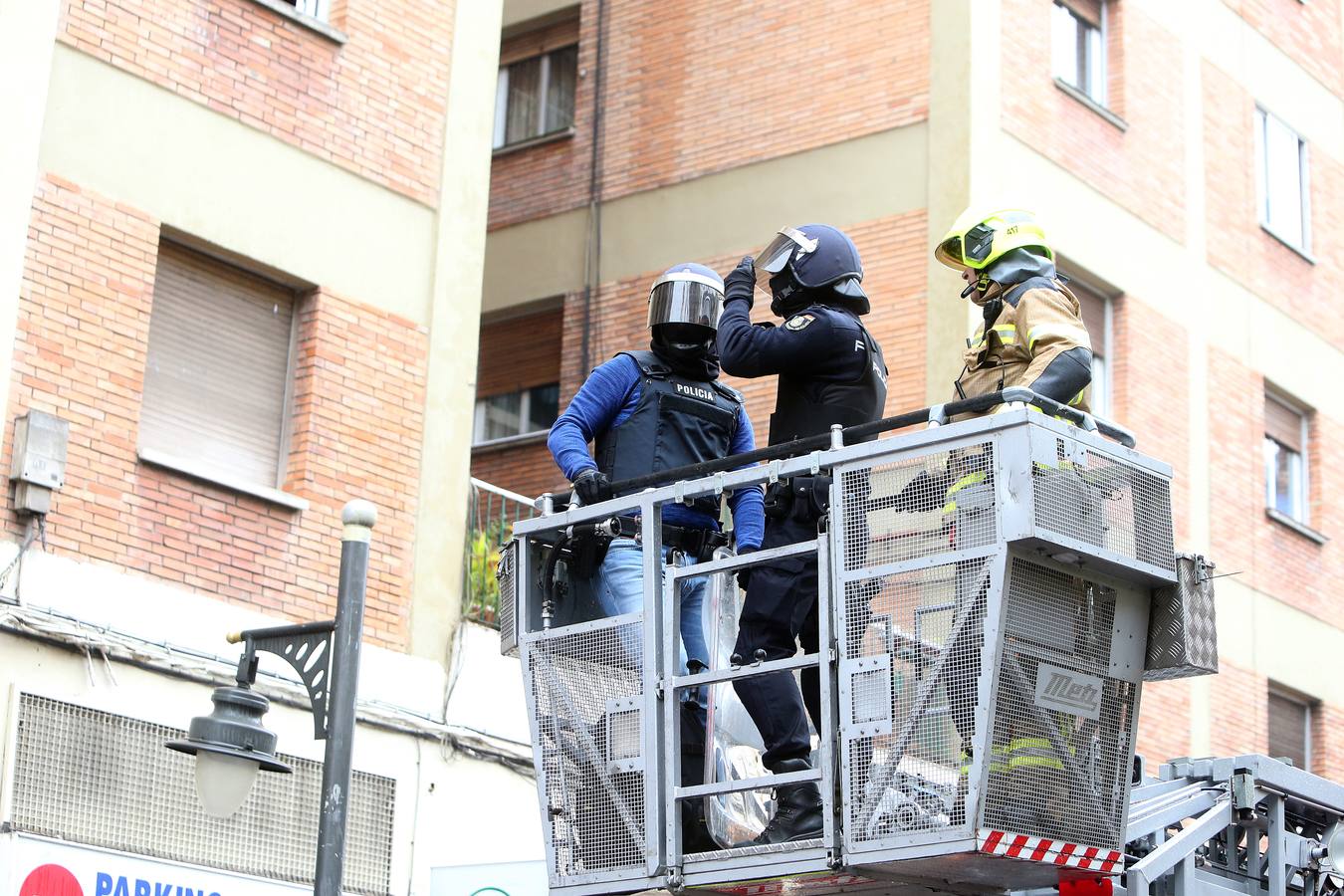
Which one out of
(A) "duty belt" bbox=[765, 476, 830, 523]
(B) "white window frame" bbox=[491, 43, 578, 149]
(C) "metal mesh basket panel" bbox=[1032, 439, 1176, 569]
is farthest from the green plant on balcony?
(C) "metal mesh basket panel" bbox=[1032, 439, 1176, 569]

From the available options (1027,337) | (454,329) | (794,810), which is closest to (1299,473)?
(454,329)

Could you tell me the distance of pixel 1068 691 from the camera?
7391 mm

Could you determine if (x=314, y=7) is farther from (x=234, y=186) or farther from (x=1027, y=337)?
(x=1027, y=337)

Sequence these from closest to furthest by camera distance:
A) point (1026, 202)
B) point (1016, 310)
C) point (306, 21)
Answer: point (1016, 310) < point (306, 21) < point (1026, 202)

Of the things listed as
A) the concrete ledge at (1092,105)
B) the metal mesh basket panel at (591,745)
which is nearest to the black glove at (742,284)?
the metal mesh basket panel at (591,745)

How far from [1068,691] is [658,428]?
1938 millimetres

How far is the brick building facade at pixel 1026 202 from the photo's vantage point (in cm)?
1883

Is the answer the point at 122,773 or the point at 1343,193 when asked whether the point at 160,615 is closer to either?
the point at 122,773

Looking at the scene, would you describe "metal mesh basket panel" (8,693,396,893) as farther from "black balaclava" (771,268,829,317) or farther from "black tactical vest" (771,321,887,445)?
"black balaclava" (771,268,829,317)

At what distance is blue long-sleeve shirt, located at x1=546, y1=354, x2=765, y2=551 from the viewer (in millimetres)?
8211

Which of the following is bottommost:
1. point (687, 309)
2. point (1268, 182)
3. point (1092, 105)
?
point (687, 309)

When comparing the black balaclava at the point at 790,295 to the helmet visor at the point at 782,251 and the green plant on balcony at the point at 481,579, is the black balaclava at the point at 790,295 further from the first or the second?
the green plant on balcony at the point at 481,579

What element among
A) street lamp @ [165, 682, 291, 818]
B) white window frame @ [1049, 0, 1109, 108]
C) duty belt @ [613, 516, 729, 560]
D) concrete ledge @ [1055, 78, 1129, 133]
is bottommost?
street lamp @ [165, 682, 291, 818]

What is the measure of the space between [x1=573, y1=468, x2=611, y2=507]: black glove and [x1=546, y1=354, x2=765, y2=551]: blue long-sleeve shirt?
57 mm
